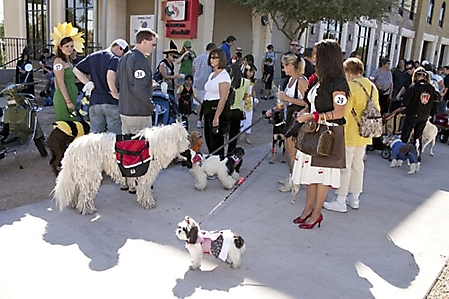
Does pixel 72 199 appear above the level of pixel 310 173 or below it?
below

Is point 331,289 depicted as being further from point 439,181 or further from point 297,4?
point 297,4

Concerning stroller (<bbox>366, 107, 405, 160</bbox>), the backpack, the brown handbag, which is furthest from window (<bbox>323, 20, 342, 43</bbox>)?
the brown handbag

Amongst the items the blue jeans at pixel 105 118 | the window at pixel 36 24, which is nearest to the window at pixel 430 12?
the window at pixel 36 24

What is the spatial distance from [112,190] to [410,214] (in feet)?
12.0

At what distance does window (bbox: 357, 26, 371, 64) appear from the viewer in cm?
2316

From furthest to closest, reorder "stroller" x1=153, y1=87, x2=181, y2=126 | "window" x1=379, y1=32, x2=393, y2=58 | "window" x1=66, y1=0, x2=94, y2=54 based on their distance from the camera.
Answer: "window" x1=379, y1=32, x2=393, y2=58, "window" x1=66, y1=0, x2=94, y2=54, "stroller" x1=153, y1=87, x2=181, y2=126

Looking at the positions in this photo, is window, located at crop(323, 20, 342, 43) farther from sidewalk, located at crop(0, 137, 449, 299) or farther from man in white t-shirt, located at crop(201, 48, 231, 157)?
sidewalk, located at crop(0, 137, 449, 299)

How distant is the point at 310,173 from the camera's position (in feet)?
13.7

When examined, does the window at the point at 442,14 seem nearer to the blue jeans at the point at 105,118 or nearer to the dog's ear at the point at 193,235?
the blue jeans at the point at 105,118

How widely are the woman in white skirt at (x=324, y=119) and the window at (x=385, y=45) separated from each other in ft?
78.0

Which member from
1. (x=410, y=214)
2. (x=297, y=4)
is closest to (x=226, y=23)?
(x=297, y=4)

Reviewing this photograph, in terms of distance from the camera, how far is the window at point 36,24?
59.4 ft

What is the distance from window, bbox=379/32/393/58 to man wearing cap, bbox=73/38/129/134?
23.9 metres

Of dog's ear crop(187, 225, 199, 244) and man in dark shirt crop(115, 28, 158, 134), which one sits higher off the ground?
man in dark shirt crop(115, 28, 158, 134)
